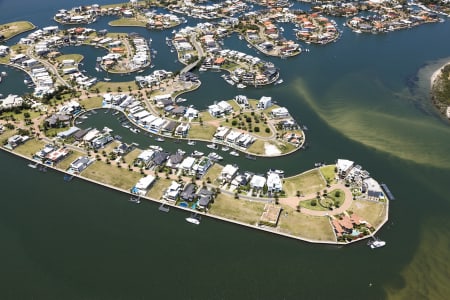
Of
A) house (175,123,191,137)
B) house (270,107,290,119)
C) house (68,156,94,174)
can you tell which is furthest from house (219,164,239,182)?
house (68,156,94,174)

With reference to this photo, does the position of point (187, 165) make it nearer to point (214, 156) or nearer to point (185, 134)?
point (214, 156)

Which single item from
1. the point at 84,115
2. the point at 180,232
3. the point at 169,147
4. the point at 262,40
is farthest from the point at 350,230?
the point at 262,40

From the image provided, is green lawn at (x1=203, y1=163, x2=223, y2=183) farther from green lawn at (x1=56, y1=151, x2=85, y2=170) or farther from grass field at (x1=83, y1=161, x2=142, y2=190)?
green lawn at (x1=56, y1=151, x2=85, y2=170)

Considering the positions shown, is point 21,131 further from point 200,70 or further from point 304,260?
point 304,260

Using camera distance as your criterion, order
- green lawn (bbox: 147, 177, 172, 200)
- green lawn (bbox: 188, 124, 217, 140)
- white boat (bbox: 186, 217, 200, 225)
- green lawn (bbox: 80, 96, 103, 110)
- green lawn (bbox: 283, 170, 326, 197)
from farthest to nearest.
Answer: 1. green lawn (bbox: 80, 96, 103, 110)
2. green lawn (bbox: 188, 124, 217, 140)
3. green lawn (bbox: 283, 170, 326, 197)
4. green lawn (bbox: 147, 177, 172, 200)
5. white boat (bbox: 186, 217, 200, 225)

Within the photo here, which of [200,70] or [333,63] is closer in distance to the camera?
[200,70]

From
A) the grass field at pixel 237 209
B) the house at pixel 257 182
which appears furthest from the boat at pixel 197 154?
the house at pixel 257 182
